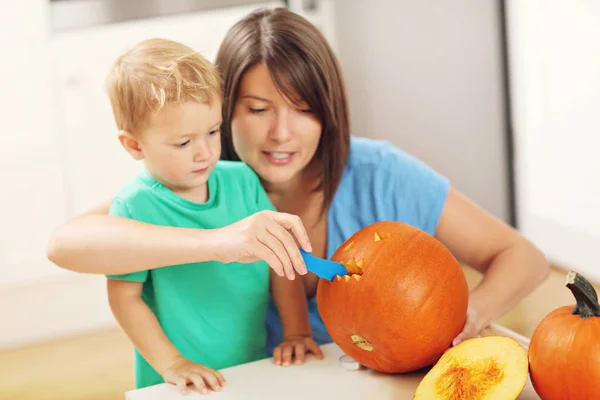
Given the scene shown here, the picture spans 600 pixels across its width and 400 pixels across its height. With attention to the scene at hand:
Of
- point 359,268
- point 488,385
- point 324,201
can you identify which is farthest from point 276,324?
point 488,385

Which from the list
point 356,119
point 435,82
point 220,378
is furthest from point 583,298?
point 435,82

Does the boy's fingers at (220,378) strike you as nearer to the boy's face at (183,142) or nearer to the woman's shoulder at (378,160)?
the boy's face at (183,142)

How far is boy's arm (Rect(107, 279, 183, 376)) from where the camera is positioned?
1.06 metres

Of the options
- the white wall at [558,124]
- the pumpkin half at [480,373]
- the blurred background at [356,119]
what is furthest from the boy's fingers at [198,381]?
the white wall at [558,124]

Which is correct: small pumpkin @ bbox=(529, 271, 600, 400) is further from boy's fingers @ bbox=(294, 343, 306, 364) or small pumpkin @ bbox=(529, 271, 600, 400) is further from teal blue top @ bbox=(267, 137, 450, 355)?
teal blue top @ bbox=(267, 137, 450, 355)

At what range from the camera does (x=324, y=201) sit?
139 centimetres

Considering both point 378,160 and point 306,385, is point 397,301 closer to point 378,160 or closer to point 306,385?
point 306,385

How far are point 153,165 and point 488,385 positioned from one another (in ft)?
1.86

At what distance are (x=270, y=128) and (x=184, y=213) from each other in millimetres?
196

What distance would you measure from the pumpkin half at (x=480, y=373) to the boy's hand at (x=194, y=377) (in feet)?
0.87

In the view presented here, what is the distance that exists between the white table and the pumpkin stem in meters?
0.13

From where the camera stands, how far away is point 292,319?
120cm

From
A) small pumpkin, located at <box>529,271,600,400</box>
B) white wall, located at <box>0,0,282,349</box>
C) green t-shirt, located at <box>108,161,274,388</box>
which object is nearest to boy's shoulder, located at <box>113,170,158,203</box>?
green t-shirt, located at <box>108,161,274,388</box>

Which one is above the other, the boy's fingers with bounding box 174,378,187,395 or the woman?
the woman
